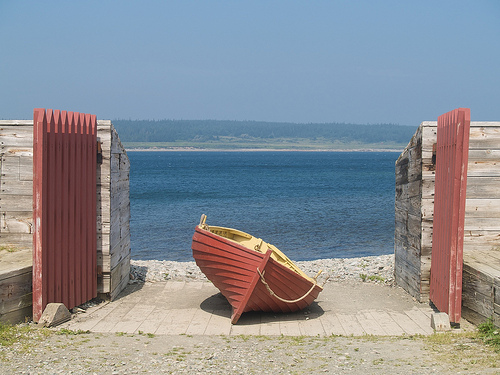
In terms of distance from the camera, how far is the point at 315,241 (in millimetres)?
23281

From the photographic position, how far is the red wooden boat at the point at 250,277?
316 inches

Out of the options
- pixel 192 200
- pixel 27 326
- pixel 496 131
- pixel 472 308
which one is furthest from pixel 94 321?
pixel 192 200

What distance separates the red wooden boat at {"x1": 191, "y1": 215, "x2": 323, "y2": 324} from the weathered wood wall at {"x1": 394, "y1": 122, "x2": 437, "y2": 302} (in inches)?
70.8

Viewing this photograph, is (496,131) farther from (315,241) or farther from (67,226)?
(315,241)

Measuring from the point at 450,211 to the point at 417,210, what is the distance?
142 centimetres

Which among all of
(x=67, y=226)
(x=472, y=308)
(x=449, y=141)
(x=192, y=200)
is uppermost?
(x=449, y=141)

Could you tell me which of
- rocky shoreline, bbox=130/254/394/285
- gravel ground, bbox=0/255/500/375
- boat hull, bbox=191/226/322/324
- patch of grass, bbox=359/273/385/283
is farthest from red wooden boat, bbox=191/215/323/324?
patch of grass, bbox=359/273/385/283

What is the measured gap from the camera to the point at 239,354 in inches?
260

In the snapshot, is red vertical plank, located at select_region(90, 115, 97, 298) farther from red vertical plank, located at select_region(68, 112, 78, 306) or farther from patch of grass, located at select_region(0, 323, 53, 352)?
patch of grass, located at select_region(0, 323, 53, 352)

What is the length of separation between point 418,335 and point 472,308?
874 millimetres

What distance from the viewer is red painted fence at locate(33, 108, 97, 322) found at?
7.54 metres

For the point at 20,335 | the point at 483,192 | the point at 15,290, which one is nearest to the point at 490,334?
the point at 483,192

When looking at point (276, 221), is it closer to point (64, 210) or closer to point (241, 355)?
point (64, 210)

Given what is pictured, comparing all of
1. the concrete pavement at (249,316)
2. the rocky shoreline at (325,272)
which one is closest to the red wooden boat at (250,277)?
the concrete pavement at (249,316)
